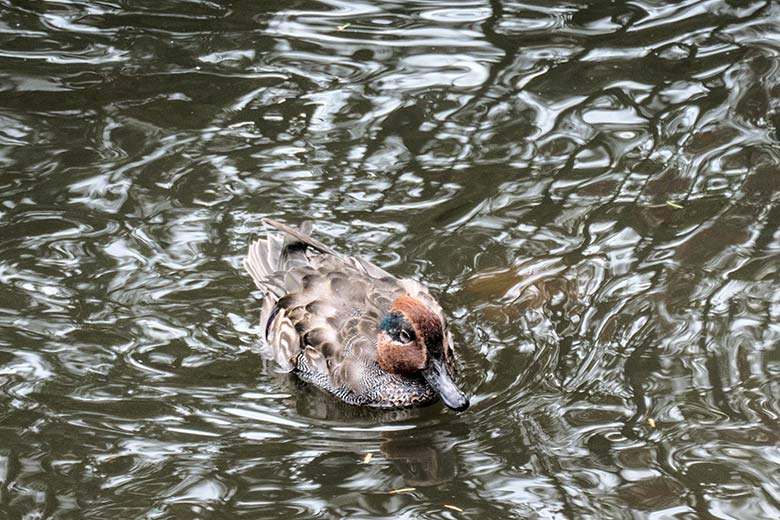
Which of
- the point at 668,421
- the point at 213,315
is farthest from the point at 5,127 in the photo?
the point at 668,421

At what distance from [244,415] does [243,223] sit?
2.14 meters

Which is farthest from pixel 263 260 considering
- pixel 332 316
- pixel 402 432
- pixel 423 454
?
pixel 423 454

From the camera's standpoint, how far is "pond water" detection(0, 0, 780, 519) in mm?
6766

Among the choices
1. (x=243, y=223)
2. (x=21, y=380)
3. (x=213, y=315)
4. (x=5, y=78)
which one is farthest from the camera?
(x=5, y=78)

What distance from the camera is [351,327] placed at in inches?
308

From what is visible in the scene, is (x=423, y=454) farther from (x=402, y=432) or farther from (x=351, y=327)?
(x=351, y=327)

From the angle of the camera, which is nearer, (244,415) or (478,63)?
(244,415)

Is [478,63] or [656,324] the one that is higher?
[478,63]

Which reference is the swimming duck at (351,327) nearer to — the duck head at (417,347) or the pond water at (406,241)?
the duck head at (417,347)

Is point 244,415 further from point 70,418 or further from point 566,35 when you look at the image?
point 566,35

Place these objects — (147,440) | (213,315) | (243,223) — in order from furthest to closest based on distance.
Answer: (243,223), (213,315), (147,440)

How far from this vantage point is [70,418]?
7207 millimetres

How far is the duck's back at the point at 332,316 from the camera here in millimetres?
7656

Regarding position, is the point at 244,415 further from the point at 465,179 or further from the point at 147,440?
the point at 465,179
